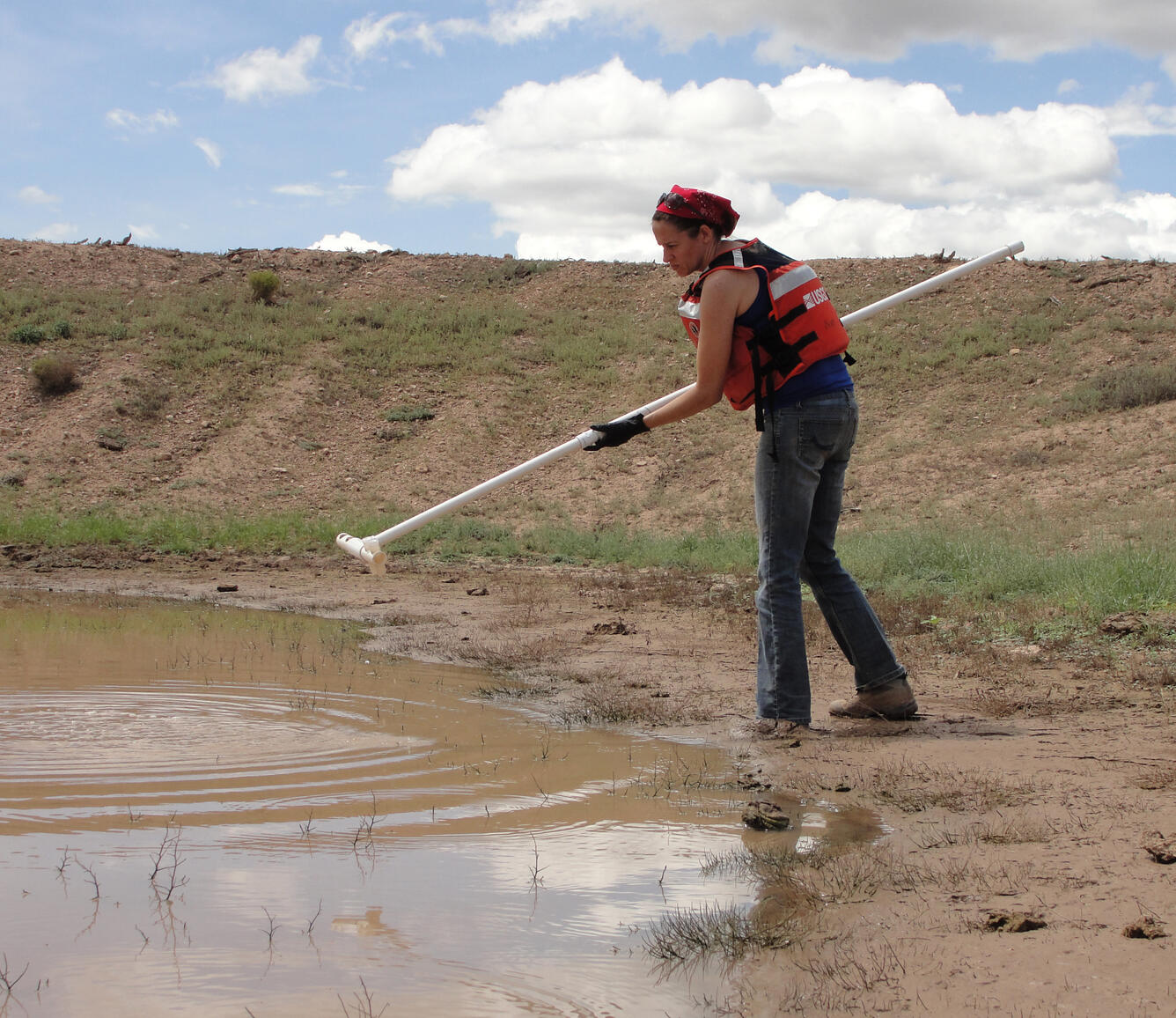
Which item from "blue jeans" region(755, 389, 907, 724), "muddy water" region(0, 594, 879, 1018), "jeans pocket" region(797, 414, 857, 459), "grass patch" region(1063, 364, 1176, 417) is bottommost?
"muddy water" region(0, 594, 879, 1018)

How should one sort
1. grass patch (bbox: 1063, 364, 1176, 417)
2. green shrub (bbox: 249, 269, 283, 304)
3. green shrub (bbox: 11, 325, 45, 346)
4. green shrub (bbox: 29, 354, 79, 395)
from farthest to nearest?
green shrub (bbox: 249, 269, 283, 304)
green shrub (bbox: 11, 325, 45, 346)
green shrub (bbox: 29, 354, 79, 395)
grass patch (bbox: 1063, 364, 1176, 417)

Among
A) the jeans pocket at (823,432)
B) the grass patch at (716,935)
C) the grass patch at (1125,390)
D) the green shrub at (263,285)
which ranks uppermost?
the green shrub at (263,285)

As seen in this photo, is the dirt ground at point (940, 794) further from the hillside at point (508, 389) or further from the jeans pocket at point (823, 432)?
the hillside at point (508, 389)

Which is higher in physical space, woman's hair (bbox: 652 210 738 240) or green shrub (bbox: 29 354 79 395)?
green shrub (bbox: 29 354 79 395)

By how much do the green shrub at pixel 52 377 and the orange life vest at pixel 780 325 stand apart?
1955cm

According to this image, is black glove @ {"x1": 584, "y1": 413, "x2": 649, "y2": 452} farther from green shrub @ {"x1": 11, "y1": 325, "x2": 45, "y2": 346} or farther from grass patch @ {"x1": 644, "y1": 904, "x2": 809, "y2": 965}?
green shrub @ {"x1": 11, "y1": 325, "x2": 45, "y2": 346}

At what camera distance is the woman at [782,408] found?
4242 mm

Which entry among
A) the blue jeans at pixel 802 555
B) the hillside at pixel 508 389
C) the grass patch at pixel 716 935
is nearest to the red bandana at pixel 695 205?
the blue jeans at pixel 802 555

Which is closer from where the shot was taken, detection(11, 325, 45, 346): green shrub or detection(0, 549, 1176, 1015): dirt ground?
detection(0, 549, 1176, 1015): dirt ground

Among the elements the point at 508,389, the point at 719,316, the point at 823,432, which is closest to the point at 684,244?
the point at 719,316

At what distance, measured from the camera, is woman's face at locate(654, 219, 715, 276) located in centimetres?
428

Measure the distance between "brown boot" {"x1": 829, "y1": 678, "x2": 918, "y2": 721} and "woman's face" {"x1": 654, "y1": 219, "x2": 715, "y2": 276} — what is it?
1.83 metres

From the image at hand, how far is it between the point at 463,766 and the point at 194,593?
6543mm

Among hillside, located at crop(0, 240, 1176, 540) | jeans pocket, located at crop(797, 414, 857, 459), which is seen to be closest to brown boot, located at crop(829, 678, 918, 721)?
jeans pocket, located at crop(797, 414, 857, 459)
